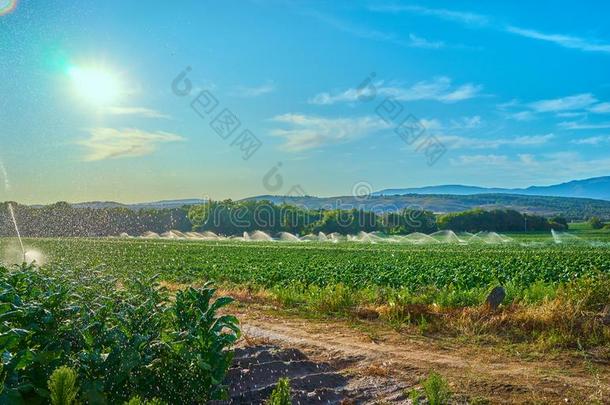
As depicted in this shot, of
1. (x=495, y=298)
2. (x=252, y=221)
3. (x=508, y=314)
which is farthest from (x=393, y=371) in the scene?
(x=252, y=221)

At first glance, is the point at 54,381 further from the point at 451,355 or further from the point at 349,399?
the point at 451,355

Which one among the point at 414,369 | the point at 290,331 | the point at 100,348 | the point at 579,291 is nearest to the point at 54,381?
the point at 100,348

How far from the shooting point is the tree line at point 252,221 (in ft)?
311

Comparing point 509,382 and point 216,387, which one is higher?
point 216,387

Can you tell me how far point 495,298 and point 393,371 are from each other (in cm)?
453

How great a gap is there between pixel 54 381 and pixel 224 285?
58.9ft

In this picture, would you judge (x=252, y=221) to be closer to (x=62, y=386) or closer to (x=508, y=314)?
(x=508, y=314)

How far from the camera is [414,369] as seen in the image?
8422 mm

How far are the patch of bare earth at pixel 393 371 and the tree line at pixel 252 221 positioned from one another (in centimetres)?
8299

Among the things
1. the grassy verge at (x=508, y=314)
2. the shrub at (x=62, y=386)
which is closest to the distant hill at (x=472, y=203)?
the grassy verge at (x=508, y=314)

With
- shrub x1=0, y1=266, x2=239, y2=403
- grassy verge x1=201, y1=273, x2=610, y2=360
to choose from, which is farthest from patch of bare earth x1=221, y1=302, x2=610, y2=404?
shrub x1=0, y1=266, x2=239, y2=403

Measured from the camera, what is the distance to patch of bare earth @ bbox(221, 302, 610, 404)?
701cm

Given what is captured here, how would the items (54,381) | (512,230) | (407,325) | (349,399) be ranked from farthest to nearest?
(512,230) < (407,325) < (349,399) < (54,381)

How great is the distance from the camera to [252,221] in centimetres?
10194
